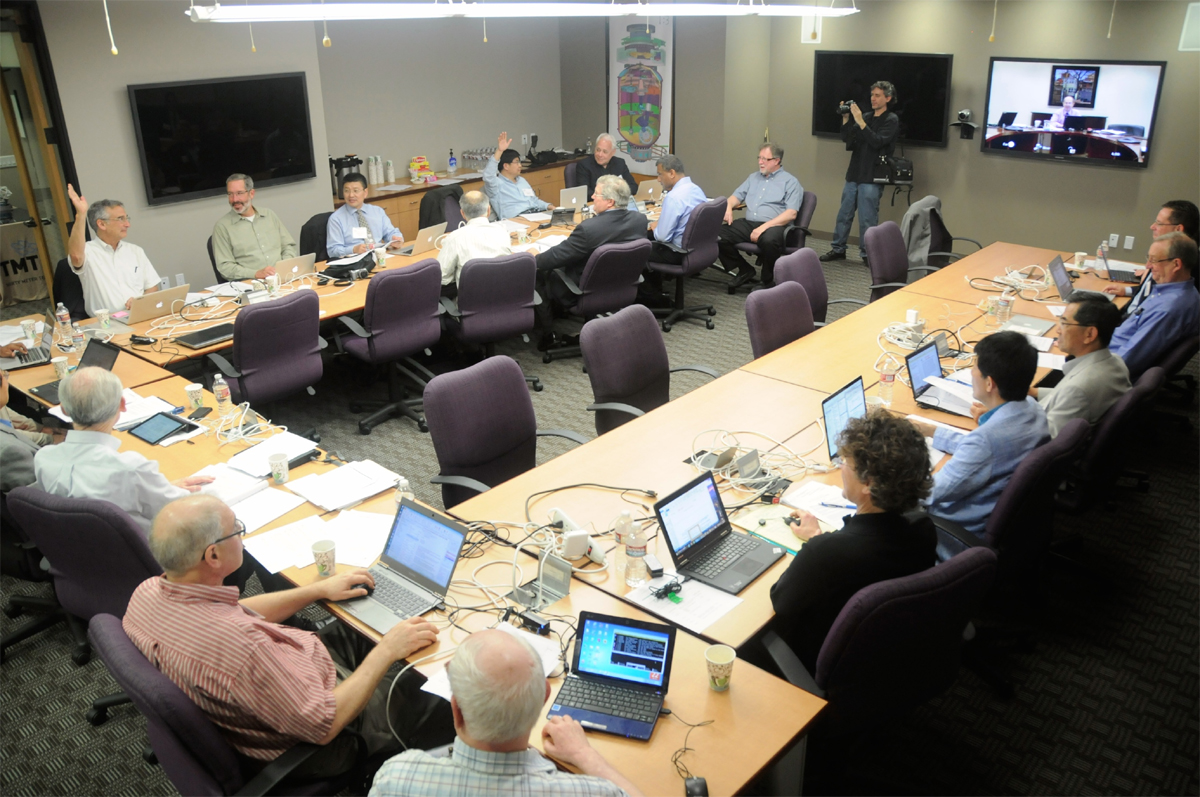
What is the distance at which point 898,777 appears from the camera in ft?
9.96

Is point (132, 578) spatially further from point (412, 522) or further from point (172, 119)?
point (172, 119)

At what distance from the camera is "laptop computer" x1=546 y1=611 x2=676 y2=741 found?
2.32m

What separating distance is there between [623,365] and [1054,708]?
2321 mm

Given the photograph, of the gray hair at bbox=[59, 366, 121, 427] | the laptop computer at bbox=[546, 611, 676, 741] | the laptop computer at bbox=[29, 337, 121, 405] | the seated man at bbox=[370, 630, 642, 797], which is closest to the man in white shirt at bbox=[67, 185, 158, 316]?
the laptop computer at bbox=[29, 337, 121, 405]

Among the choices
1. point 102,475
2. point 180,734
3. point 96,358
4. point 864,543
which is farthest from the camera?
point 96,358

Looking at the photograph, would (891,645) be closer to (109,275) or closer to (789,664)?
(789,664)

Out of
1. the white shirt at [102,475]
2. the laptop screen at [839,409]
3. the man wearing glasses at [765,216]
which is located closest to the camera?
the white shirt at [102,475]

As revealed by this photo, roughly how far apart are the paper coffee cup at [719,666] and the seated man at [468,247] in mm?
4123

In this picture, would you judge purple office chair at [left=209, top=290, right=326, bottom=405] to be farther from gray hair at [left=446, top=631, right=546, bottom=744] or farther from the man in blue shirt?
the man in blue shirt

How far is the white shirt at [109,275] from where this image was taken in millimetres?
5500

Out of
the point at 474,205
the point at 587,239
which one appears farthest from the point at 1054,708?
the point at 474,205

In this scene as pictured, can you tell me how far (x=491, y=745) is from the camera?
1.91m

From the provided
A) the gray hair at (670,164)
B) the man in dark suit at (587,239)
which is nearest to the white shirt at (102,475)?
the man in dark suit at (587,239)

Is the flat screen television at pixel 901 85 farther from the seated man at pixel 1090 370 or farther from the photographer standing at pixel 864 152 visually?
the seated man at pixel 1090 370
